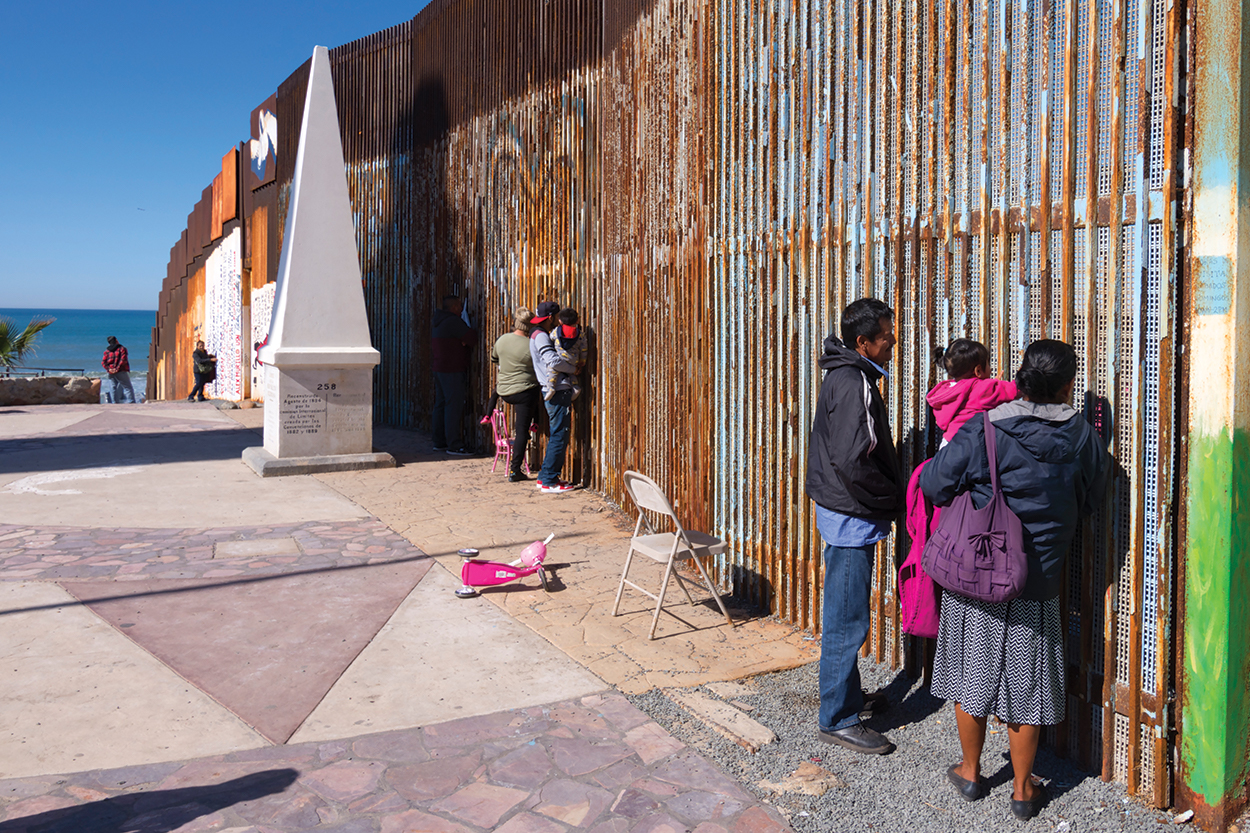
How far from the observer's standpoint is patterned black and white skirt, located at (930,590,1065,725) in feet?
10.6

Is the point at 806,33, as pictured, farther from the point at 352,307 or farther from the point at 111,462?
the point at 111,462

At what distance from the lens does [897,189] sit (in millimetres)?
4406

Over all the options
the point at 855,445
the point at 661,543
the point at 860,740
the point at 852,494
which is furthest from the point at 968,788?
the point at 661,543

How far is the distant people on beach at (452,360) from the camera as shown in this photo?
1142 centimetres

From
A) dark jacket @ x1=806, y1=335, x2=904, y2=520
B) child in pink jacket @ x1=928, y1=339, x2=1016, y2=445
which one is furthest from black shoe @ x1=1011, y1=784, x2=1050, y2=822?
child in pink jacket @ x1=928, y1=339, x2=1016, y2=445

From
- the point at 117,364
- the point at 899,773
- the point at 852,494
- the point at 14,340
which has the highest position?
the point at 14,340

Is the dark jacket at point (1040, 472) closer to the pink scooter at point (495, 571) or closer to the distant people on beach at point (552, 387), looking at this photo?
the pink scooter at point (495, 571)

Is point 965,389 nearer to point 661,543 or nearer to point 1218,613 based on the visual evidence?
point 1218,613

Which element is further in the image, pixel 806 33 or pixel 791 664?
pixel 806 33

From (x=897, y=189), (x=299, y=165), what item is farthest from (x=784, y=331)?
(x=299, y=165)

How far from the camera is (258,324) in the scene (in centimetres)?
1983

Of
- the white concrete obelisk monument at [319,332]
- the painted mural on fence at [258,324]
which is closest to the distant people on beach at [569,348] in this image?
the white concrete obelisk monument at [319,332]

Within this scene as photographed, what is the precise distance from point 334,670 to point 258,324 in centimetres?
1674

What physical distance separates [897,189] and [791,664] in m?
2.35
